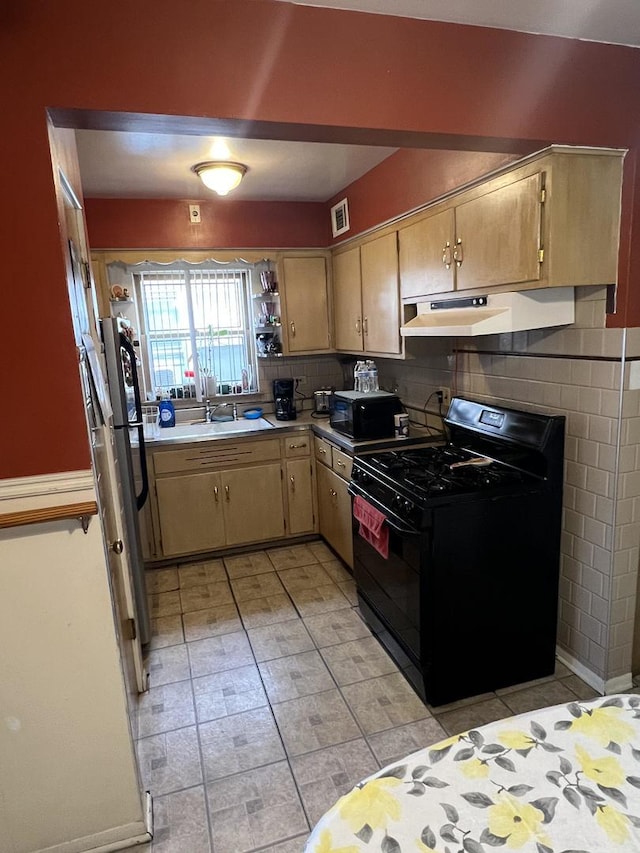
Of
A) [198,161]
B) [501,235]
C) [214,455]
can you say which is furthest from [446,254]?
[214,455]

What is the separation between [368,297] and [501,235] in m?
1.41

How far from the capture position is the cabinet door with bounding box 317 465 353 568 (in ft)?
11.0

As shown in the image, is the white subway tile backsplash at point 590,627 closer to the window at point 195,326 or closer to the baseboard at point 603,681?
the baseboard at point 603,681

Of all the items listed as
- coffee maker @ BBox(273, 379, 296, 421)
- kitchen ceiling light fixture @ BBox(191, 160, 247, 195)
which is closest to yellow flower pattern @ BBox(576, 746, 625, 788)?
kitchen ceiling light fixture @ BBox(191, 160, 247, 195)

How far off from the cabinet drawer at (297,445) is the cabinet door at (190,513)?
0.54 m

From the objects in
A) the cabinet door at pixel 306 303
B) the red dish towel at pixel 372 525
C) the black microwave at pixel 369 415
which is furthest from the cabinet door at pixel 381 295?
the red dish towel at pixel 372 525

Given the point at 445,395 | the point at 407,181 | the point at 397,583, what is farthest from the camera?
the point at 445,395

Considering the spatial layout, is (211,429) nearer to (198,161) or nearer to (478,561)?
(198,161)

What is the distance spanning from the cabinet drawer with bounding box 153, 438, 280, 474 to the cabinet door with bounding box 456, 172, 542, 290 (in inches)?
72.3

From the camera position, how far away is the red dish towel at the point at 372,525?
2.43 metres

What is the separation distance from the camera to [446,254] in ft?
8.45

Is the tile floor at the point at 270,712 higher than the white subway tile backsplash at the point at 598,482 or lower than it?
lower

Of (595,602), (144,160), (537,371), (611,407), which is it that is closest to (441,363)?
(537,371)

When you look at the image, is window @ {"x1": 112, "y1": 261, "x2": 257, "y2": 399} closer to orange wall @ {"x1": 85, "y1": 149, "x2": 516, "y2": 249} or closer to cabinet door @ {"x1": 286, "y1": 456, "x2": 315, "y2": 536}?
orange wall @ {"x1": 85, "y1": 149, "x2": 516, "y2": 249}
